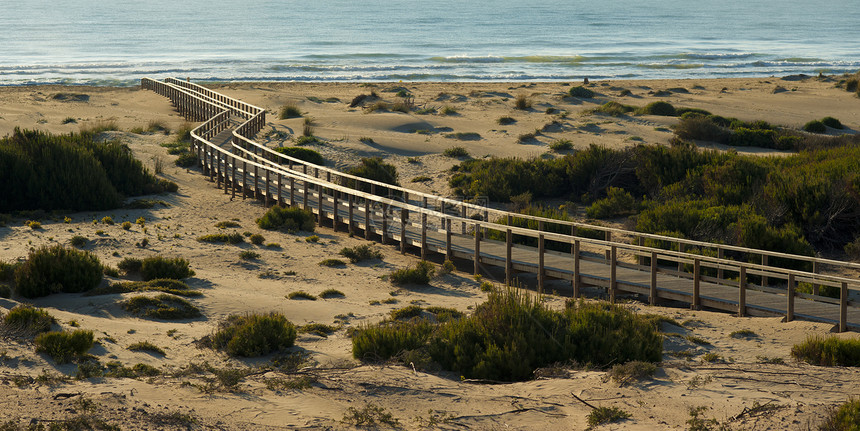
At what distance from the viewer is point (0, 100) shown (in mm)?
42125

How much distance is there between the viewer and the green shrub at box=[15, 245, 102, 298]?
35.6 feet

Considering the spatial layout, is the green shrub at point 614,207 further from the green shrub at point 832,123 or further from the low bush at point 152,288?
the green shrub at point 832,123

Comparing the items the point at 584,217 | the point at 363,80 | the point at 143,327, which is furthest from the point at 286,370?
the point at 363,80

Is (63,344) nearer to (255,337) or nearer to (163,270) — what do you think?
(255,337)

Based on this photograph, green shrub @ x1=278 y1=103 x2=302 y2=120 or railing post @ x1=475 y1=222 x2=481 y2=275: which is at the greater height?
green shrub @ x1=278 y1=103 x2=302 y2=120

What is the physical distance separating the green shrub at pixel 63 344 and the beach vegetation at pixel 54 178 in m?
11.3

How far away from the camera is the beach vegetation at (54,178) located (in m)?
18.3

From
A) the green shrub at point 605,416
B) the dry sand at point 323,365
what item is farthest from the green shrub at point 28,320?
the green shrub at point 605,416

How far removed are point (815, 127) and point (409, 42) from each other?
77.5 metres

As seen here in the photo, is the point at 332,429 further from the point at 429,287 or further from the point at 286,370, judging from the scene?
the point at 429,287

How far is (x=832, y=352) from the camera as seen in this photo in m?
8.12

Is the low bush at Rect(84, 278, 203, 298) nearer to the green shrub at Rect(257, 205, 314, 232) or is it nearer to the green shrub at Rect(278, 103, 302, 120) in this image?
the green shrub at Rect(257, 205, 314, 232)

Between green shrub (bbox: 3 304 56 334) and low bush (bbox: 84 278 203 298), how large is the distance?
7.48 feet

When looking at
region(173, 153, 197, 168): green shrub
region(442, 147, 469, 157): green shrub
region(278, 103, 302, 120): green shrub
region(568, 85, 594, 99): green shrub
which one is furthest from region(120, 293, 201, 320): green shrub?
region(568, 85, 594, 99): green shrub
